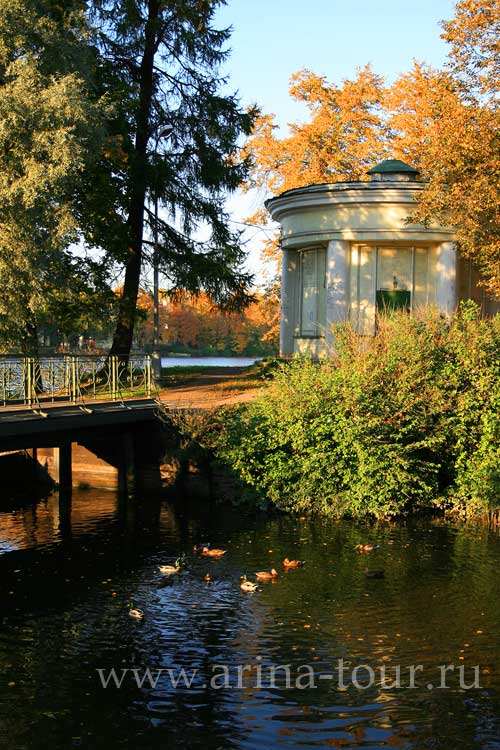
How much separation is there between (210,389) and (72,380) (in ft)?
19.2

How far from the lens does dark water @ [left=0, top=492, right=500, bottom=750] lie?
966 centimetres

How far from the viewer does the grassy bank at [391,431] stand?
2014 centimetres

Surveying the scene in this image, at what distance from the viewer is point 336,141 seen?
42594 mm

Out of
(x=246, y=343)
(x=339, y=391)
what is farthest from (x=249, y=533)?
(x=246, y=343)

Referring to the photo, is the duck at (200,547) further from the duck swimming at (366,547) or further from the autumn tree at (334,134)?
the autumn tree at (334,134)

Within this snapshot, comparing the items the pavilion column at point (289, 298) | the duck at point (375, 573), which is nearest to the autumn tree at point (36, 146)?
the pavilion column at point (289, 298)

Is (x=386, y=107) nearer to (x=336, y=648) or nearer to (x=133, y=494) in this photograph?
(x=133, y=494)

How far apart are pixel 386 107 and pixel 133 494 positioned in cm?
2621

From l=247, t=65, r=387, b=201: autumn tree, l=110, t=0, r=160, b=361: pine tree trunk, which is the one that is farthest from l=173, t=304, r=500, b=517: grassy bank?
l=247, t=65, r=387, b=201: autumn tree

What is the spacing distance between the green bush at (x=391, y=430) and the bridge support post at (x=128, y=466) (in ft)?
11.8

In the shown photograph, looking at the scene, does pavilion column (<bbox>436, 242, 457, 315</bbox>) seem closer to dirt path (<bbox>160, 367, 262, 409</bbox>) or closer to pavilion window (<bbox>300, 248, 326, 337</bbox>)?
pavilion window (<bbox>300, 248, 326, 337</bbox>)

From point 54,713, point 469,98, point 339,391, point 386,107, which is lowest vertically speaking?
point 54,713

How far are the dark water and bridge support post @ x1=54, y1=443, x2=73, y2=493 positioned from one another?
16.8ft

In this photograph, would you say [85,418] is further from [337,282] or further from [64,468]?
[337,282]
